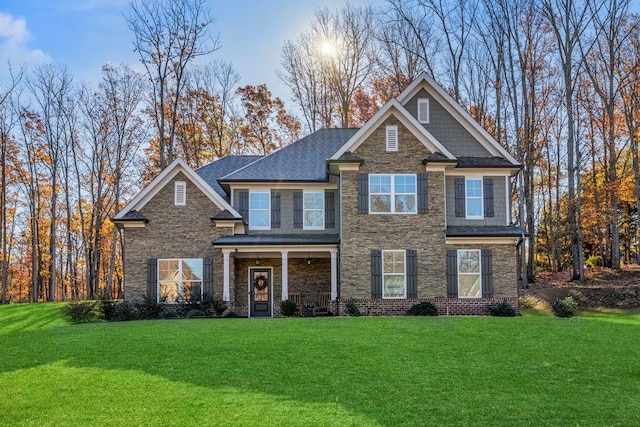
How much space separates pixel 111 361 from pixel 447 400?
21.4 feet

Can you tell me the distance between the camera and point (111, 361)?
37.1 ft

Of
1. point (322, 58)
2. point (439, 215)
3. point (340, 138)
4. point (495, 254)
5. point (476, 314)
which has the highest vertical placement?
point (322, 58)

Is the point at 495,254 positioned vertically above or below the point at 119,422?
above

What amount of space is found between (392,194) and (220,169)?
860cm

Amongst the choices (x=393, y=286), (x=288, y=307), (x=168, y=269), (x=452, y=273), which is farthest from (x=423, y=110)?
(x=168, y=269)

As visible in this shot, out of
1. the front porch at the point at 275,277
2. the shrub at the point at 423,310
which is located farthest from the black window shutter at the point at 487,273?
the front porch at the point at 275,277

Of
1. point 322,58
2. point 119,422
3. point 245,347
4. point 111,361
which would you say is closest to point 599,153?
point 322,58

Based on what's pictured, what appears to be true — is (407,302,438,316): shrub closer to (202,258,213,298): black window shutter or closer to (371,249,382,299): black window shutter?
(371,249,382,299): black window shutter

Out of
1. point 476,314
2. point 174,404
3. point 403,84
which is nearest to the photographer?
point 174,404

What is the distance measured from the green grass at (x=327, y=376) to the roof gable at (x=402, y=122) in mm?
7422

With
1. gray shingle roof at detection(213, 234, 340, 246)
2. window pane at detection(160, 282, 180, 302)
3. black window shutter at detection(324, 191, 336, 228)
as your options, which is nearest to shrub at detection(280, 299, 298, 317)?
gray shingle roof at detection(213, 234, 340, 246)

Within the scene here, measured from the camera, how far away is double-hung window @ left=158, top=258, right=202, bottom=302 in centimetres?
2195

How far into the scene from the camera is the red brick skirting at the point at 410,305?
814 inches

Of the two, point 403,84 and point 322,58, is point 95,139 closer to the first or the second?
point 322,58
